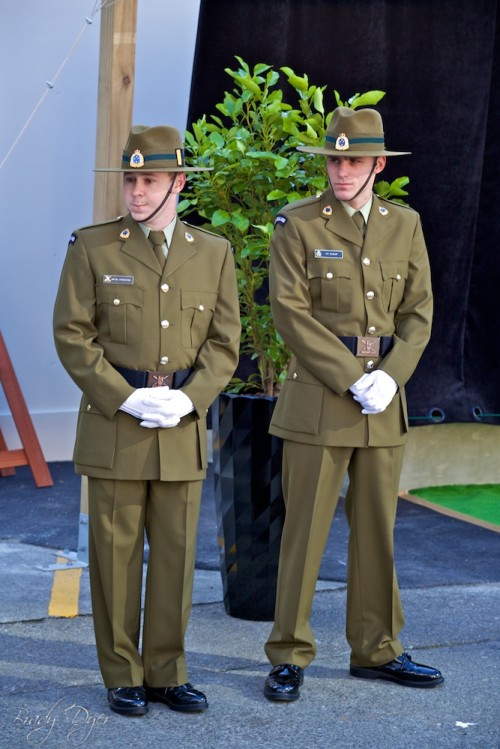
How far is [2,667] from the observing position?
3.82 meters

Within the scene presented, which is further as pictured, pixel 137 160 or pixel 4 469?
pixel 4 469

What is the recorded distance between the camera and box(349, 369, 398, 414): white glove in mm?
3635

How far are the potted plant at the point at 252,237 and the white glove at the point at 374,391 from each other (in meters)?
0.72

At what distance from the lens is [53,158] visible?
685 cm

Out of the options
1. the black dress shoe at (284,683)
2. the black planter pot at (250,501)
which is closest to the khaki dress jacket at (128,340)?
the black dress shoe at (284,683)

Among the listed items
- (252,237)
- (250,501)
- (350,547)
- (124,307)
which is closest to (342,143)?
(124,307)

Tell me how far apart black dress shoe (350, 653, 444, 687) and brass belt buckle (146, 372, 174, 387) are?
1129 millimetres

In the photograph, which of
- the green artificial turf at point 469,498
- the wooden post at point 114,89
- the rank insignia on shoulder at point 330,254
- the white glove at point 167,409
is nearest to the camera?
the white glove at point 167,409

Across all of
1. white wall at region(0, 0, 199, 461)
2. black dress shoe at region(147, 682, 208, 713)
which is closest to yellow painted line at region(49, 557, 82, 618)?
black dress shoe at region(147, 682, 208, 713)

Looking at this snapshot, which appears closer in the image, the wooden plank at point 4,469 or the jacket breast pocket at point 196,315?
the jacket breast pocket at point 196,315

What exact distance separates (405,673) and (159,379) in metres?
1.21

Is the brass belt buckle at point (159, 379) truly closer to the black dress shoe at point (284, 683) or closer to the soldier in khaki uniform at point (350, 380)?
the soldier in khaki uniform at point (350, 380)

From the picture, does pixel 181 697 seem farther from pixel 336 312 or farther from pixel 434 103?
pixel 434 103

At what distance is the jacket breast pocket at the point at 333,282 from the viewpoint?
3.71 meters
